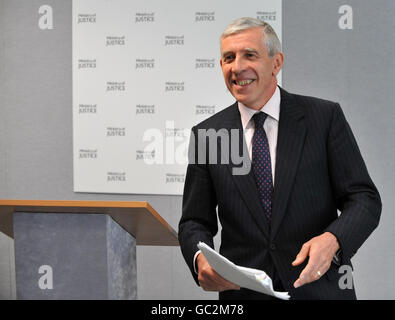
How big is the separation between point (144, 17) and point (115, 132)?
1.02 meters

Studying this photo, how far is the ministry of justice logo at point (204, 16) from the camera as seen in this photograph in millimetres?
4102

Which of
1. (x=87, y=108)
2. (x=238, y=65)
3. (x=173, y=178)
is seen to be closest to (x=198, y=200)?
(x=238, y=65)

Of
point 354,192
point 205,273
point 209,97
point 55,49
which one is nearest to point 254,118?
point 354,192

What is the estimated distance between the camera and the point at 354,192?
1611 mm

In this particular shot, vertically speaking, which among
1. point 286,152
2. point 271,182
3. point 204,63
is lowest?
point 271,182

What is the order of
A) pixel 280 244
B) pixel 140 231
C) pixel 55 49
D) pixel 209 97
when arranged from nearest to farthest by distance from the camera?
pixel 280 244 < pixel 140 231 < pixel 209 97 < pixel 55 49

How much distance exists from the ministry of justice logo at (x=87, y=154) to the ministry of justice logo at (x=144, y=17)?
1.20 m

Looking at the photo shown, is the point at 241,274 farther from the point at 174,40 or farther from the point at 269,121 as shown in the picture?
the point at 174,40

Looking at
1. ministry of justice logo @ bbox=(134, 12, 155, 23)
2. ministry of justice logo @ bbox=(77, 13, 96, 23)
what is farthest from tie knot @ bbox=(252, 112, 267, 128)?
ministry of justice logo @ bbox=(77, 13, 96, 23)

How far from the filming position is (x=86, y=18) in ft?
14.1

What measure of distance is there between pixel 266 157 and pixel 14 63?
11.4 feet

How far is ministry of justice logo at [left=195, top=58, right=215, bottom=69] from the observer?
412cm

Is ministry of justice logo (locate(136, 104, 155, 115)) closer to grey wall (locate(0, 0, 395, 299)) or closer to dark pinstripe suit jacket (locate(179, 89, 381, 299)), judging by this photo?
grey wall (locate(0, 0, 395, 299))

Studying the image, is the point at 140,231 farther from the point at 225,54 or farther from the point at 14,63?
the point at 14,63
